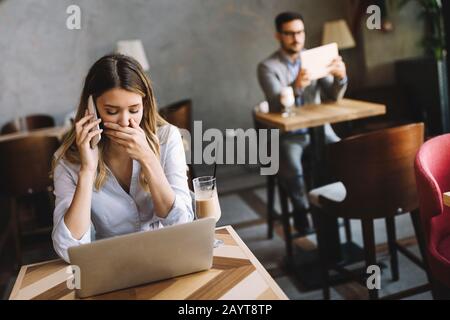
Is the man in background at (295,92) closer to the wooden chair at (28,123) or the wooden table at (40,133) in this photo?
the wooden table at (40,133)

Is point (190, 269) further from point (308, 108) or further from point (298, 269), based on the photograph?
point (308, 108)

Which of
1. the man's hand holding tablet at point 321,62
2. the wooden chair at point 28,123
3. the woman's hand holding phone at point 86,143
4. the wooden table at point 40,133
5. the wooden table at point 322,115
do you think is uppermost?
the man's hand holding tablet at point 321,62

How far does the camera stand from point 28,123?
173 inches

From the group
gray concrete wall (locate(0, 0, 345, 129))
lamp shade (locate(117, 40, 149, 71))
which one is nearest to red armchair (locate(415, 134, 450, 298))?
lamp shade (locate(117, 40, 149, 71))

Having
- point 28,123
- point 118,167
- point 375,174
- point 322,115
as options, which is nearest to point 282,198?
point 322,115

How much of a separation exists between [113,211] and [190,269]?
500 mm

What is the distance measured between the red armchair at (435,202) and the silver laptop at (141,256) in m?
0.87

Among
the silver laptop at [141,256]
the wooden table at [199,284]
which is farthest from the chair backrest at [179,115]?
the silver laptop at [141,256]

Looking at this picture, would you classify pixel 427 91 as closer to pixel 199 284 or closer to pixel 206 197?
pixel 206 197

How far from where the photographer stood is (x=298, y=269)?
2893mm

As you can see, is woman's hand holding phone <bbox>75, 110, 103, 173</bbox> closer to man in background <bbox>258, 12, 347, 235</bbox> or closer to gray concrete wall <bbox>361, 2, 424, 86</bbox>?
man in background <bbox>258, 12, 347, 235</bbox>

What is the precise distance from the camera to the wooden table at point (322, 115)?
2.68 m

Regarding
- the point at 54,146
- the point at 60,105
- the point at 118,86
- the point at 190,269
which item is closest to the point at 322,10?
the point at 60,105

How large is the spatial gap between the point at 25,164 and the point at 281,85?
5.73 feet
